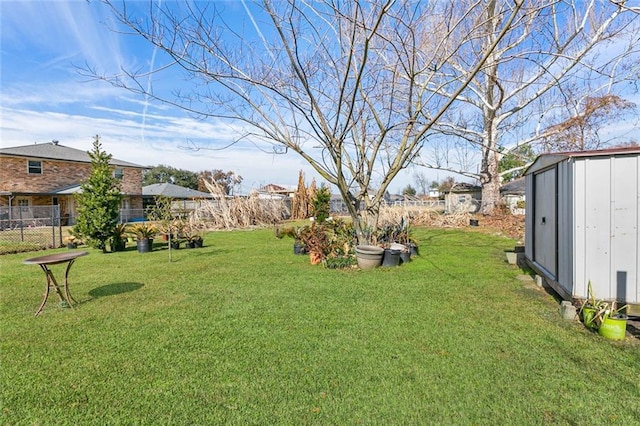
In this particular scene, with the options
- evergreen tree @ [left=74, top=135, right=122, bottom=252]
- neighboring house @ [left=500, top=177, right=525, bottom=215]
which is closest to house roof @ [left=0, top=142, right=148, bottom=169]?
evergreen tree @ [left=74, top=135, right=122, bottom=252]

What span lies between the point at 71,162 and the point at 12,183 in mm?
3593

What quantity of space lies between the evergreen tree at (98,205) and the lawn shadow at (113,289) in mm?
4732

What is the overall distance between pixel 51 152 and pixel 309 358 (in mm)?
26422

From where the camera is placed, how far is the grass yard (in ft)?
7.05

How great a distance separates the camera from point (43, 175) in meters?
20.9

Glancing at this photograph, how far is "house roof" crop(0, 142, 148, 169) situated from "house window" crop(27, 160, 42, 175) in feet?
1.57

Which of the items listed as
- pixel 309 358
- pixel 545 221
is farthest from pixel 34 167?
pixel 545 221

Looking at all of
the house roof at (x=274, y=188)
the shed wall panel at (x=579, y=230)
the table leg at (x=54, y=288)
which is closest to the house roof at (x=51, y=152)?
the house roof at (x=274, y=188)

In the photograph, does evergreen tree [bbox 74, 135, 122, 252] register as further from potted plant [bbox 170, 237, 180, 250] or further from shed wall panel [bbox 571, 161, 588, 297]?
shed wall panel [bbox 571, 161, 588, 297]

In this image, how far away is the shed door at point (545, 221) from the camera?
15.4ft

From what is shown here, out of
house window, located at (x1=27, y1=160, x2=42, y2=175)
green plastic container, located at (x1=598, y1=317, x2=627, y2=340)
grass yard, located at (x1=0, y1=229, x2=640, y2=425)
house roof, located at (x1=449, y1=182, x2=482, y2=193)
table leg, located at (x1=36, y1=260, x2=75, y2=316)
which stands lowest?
grass yard, located at (x1=0, y1=229, x2=640, y2=425)

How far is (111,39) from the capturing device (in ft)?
16.4

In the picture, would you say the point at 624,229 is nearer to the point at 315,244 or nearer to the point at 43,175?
the point at 315,244

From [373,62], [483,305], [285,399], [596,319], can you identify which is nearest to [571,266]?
[596,319]
